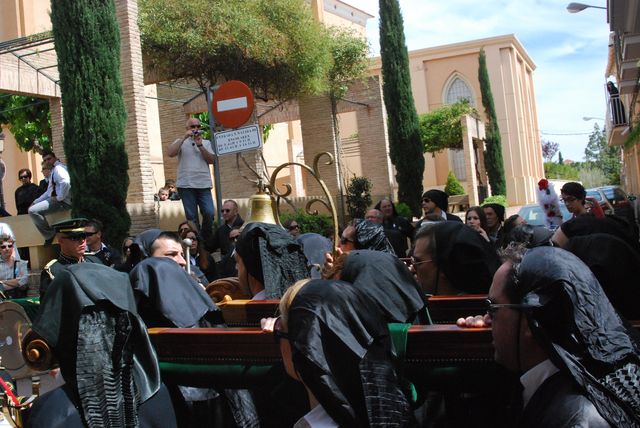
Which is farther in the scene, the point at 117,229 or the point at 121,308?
the point at 117,229

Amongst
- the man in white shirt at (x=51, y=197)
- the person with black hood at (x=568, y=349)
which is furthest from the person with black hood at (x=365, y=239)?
the man in white shirt at (x=51, y=197)

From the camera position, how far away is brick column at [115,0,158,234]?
43.0 ft

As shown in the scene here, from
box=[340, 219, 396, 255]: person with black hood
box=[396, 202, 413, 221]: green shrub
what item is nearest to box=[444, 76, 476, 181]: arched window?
box=[396, 202, 413, 221]: green shrub

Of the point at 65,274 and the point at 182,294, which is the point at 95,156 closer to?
the point at 182,294

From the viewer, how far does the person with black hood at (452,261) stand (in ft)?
14.7

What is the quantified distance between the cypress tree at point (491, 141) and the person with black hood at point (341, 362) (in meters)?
38.4

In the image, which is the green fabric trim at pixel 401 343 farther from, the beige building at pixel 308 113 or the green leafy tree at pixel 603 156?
the green leafy tree at pixel 603 156

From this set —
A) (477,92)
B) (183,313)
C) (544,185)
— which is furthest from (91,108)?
(477,92)

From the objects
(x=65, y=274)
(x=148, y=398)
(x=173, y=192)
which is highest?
(x=173, y=192)

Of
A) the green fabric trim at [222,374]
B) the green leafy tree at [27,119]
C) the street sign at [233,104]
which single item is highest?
the green leafy tree at [27,119]

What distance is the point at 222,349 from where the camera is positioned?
3395mm

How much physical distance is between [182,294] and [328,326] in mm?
1672

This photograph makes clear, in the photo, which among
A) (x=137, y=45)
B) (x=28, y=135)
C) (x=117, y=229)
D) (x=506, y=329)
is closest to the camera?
(x=506, y=329)

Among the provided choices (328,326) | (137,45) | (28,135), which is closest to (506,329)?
(328,326)
